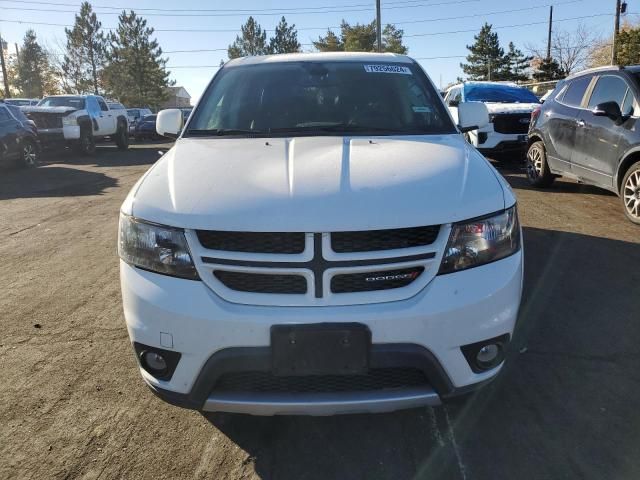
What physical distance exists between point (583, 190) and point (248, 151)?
7351mm

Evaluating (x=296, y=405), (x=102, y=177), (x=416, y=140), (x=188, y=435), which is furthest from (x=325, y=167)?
(x=102, y=177)

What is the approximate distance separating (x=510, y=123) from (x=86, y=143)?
13.3 m

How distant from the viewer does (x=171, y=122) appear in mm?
3803

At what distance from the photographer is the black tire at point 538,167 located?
27.1 ft

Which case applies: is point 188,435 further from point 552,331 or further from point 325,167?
point 552,331

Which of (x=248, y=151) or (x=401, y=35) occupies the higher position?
(x=401, y=35)

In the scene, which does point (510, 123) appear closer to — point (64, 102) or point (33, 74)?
point (64, 102)

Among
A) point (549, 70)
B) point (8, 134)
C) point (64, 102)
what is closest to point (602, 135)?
point (8, 134)

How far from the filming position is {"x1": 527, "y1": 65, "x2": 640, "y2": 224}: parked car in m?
6.12

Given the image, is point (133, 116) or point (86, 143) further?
point (133, 116)

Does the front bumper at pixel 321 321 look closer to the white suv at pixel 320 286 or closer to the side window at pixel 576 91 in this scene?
the white suv at pixel 320 286

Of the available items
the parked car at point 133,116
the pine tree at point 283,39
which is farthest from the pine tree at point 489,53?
the parked car at point 133,116

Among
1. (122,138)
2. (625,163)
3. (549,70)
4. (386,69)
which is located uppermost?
(549,70)

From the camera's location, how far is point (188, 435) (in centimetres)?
256
